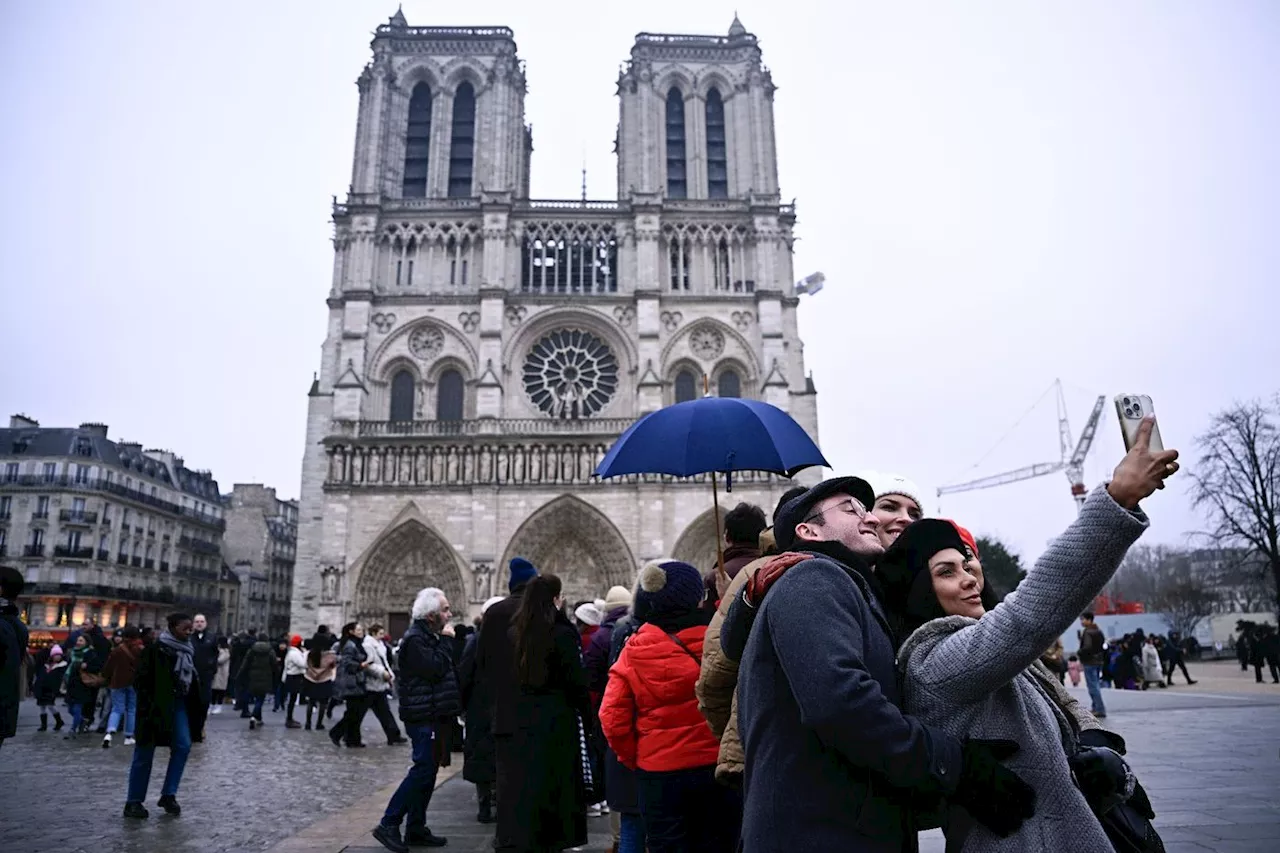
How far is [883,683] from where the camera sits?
2.00 m

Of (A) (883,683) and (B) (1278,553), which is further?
(B) (1278,553)

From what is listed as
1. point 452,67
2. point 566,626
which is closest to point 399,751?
point 566,626

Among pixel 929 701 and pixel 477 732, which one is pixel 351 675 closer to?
pixel 477 732

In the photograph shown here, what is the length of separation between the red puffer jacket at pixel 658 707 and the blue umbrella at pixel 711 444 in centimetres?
135

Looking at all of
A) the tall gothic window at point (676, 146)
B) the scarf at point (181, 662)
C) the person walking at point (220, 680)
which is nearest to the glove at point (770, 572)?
the scarf at point (181, 662)

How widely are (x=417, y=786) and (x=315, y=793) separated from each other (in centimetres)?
236

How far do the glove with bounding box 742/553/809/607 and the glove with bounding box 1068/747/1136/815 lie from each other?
78cm

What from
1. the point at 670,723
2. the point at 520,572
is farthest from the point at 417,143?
the point at 670,723

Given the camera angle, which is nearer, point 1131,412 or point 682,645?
point 1131,412

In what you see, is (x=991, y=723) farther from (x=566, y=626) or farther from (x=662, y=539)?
(x=662, y=539)

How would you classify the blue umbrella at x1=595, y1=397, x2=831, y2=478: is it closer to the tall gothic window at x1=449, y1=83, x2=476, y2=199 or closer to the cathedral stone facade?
the cathedral stone facade

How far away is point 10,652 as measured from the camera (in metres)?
5.23

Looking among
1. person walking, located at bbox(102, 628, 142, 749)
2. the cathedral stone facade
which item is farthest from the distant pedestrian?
the cathedral stone facade

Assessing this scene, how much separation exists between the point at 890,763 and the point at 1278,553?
91.1 ft
